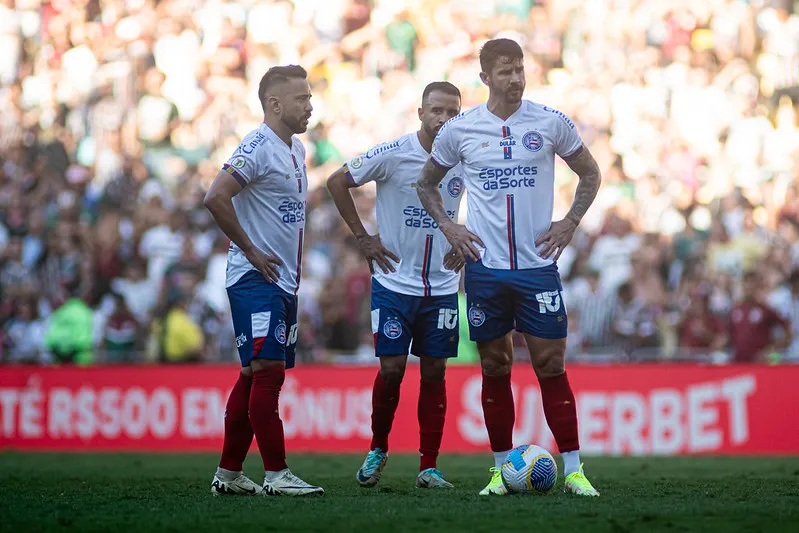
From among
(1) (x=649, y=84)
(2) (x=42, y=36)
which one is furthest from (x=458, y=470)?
(2) (x=42, y=36)

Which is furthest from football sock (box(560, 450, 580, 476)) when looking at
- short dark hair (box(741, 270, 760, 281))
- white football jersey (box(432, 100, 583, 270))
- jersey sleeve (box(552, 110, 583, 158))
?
short dark hair (box(741, 270, 760, 281))

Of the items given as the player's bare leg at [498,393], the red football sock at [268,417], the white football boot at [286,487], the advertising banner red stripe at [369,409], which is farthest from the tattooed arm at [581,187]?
the advertising banner red stripe at [369,409]

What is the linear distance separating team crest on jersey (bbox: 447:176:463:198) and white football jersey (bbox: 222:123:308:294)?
52.7 inches

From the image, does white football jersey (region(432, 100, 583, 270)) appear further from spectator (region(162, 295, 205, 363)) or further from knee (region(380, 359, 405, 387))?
spectator (region(162, 295, 205, 363))

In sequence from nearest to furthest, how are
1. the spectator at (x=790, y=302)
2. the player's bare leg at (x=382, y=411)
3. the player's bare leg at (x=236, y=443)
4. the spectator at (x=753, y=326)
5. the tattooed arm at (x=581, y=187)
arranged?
the tattooed arm at (x=581, y=187), the player's bare leg at (x=236, y=443), the player's bare leg at (x=382, y=411), the spectator at (x=753, y=326), the spectator at (x=790, y=302)

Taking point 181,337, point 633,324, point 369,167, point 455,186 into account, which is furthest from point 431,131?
point 181,337

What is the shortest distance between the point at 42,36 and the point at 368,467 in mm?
17642

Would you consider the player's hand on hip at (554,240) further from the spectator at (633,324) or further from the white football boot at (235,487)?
the spectator at (633,324)

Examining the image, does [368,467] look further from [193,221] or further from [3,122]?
[3,122]

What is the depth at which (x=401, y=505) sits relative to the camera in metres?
7.70

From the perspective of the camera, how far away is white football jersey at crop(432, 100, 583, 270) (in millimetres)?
8453

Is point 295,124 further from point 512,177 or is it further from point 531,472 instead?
point 531,472

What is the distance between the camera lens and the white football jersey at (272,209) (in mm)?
8820

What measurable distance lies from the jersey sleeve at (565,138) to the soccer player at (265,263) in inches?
74.0
